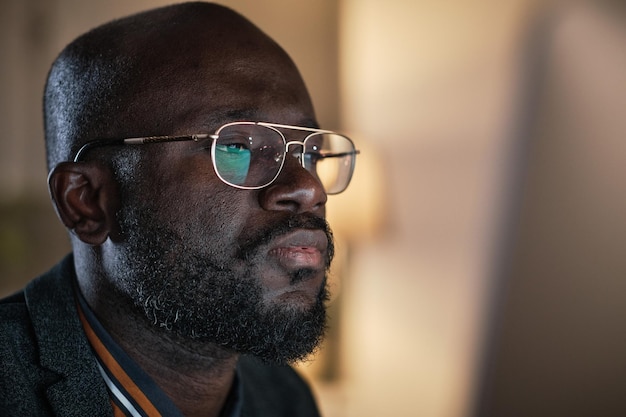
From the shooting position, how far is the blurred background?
212 cm

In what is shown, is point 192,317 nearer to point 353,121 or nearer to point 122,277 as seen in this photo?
point 122,277

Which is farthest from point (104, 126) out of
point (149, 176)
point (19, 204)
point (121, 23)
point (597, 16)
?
point (19, 204)

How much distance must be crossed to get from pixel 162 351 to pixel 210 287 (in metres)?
0.19

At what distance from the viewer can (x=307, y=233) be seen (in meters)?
1.31

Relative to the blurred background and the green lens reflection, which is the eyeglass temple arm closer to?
the green lens reflection

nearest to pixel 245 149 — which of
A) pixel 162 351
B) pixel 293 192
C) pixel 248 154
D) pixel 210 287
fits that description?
pixel 248 154

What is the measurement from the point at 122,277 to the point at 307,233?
38 cm

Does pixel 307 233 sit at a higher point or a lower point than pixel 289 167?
lower

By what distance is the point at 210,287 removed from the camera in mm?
1284

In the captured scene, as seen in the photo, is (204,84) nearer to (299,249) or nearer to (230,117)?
(230,117)

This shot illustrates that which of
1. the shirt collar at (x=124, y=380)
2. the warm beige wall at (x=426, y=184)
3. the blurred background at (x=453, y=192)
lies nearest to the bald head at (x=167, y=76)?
the shirt collar at (x=124, y=380)

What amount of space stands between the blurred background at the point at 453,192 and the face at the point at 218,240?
44.2 inches

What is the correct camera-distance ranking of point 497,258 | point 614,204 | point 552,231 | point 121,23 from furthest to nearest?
point 497,258, point 552,231, point 614,204, point 121,23

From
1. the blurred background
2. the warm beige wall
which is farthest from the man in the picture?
the warm beige wall
